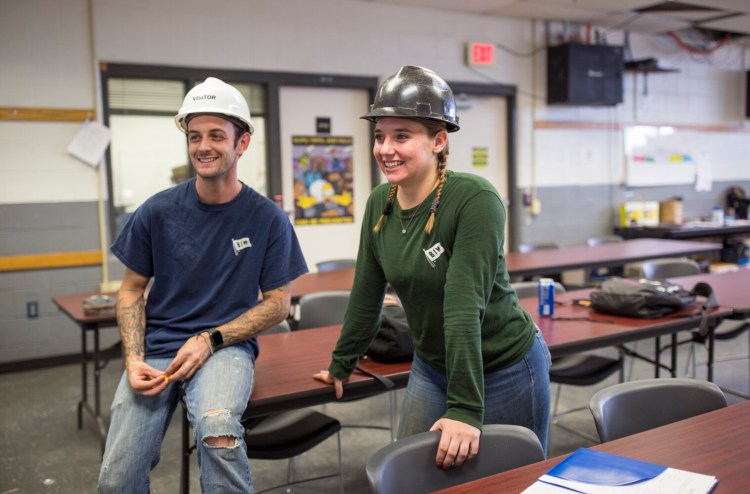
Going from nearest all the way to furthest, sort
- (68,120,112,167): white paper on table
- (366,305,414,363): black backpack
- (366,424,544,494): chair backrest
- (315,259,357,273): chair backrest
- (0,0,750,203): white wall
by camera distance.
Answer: (366,424,544,494): chair backrest
(366,305,414,363): black backpack
(315,259,357,273): chair backrest
(0,0,750,203): white wall
(68,120,112,167): white paper on table

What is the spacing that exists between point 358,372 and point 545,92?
19.5 feet

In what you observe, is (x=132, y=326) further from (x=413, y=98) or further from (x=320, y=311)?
(x=320, y=311)

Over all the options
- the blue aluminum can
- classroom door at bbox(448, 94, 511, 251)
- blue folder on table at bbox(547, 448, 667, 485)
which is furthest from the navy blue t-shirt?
classroom door at bbox(448, 94, 511, 251)

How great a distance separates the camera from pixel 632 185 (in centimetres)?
827

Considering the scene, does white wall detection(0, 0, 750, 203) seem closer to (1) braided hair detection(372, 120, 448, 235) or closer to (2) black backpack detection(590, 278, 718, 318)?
(2) black backpack detection(590, 278, 718, 318)

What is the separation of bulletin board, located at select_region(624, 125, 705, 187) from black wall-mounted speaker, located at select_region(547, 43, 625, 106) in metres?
0.85

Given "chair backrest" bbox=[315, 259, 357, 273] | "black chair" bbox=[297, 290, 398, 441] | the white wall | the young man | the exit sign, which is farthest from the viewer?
the exit sign

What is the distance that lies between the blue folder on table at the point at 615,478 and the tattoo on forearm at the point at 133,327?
129 centimetres

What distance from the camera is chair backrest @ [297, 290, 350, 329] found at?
11.2 ft

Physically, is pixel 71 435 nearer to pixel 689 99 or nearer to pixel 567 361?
pixel 567 361

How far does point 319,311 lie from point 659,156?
651 cm

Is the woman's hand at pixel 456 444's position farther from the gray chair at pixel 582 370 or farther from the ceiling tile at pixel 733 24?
the ceiling tile at pixel 733 24

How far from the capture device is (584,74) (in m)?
7.37

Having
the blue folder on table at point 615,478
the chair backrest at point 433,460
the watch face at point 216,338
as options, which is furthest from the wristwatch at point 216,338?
the blue folder on table at point 615,478
